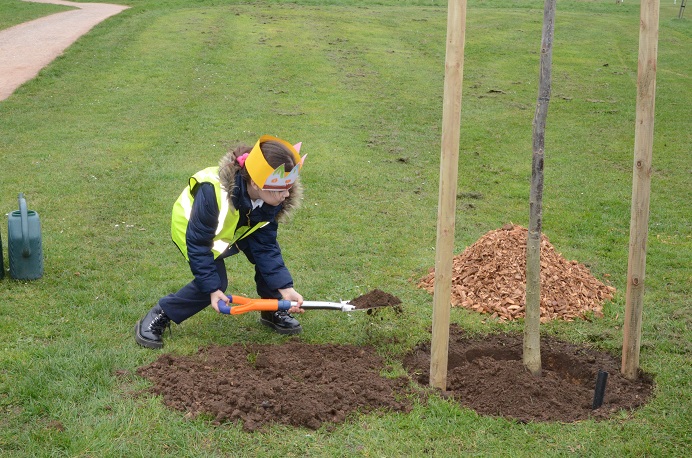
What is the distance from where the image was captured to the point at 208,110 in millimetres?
14375

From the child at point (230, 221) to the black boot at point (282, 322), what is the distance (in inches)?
9.1

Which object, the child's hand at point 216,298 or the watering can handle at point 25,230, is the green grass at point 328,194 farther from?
the child's hand at point 216,298

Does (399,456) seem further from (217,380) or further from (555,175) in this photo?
(555,175)

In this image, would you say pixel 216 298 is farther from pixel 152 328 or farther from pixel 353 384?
pixel 353 384

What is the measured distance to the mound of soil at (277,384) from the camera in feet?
14.9

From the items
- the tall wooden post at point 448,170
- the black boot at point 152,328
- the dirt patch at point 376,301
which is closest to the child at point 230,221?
the black boot at point 152,328

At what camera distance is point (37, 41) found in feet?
65.3

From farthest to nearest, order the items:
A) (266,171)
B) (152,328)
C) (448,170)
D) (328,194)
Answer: (328,194), (152,328), (266,171), (448,170)

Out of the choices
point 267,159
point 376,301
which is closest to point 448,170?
point 267,159

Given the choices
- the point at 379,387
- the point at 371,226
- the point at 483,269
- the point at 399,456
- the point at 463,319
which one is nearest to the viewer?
the point at 399,456

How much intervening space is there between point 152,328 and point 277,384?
126cm

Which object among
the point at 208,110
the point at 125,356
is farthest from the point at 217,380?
the point at 208,110

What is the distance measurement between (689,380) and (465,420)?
1.78 meters

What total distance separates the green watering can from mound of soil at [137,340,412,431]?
2.12 metres
